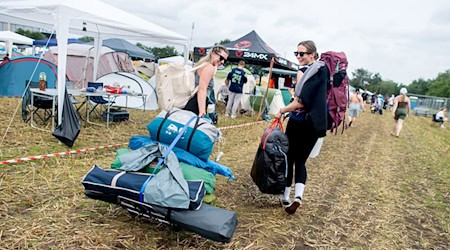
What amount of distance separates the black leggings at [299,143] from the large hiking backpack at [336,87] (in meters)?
0.35

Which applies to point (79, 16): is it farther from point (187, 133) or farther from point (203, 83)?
point (187, 133)

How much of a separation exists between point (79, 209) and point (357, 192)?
3563mm

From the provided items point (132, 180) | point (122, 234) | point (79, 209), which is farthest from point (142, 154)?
point (79, 209)

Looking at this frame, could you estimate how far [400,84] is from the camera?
105m

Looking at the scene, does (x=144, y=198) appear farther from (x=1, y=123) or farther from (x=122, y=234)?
(x=1, y=123)

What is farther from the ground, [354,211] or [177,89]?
[177,89]

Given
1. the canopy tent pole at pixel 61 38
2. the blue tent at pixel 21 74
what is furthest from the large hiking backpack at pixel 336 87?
the blue tent at pixel 21 74

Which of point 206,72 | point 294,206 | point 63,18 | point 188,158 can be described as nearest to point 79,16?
point 63,18

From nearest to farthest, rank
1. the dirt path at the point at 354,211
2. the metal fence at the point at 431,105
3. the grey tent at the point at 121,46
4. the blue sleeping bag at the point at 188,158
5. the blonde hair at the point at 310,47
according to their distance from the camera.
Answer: the blue sleeping bag at the point at 188,158 → the dirt path at the point at 354,211 → the blonde hair at the point at 310,47 → the grey tent at the point at 121,46 → the metal fence at the point at 431,105

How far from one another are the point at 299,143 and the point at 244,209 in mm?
916

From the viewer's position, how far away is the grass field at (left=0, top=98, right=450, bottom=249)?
277 cm

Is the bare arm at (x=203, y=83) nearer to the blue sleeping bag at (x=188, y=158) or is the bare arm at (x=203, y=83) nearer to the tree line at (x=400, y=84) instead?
the blue sleeping bag at (x=188, y=158)

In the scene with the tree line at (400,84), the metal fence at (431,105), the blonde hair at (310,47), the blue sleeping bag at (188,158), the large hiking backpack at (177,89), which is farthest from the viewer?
the tree line at (400,84)

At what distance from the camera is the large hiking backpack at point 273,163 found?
11.1ft
